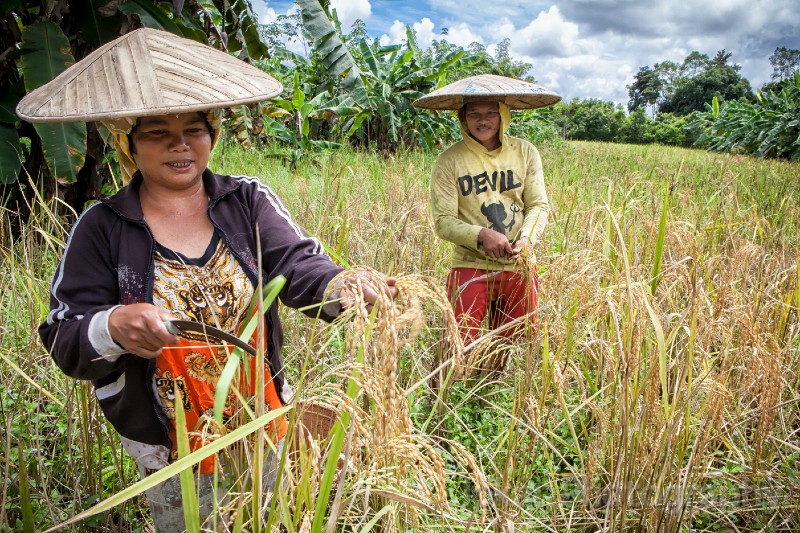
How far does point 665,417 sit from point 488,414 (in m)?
0.87

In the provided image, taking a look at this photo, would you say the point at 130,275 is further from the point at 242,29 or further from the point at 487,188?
the point at 242,29

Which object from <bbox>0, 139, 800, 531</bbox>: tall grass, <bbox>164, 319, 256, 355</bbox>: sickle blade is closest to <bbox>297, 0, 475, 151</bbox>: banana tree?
<bbox>0, 139, 800, 531</bbox>: tall grass

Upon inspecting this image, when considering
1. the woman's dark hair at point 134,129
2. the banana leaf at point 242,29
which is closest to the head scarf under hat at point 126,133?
the woman's dark hair at point 134,129

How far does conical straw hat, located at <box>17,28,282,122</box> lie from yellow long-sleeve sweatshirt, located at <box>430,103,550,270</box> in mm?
1277

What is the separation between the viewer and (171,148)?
1.22 meters

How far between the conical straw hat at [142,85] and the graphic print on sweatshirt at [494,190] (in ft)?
4.34

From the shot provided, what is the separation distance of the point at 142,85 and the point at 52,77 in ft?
6.66

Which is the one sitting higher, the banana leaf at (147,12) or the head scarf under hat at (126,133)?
the banana leaf at (147,12)

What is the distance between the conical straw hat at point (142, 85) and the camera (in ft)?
3.45

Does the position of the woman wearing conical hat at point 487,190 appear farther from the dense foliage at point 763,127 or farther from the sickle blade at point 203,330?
the dense foliage at point 763,127

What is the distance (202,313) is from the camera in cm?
127

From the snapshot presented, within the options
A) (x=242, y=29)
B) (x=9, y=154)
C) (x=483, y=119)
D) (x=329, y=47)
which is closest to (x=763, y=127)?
(x=329, y=47)

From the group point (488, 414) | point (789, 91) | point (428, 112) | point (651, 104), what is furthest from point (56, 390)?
point (651, 104)

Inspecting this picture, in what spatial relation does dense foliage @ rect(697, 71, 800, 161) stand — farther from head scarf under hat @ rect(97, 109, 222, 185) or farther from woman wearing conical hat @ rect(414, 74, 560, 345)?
head scarf under hat @ rect(97, 109, 222, 185)
